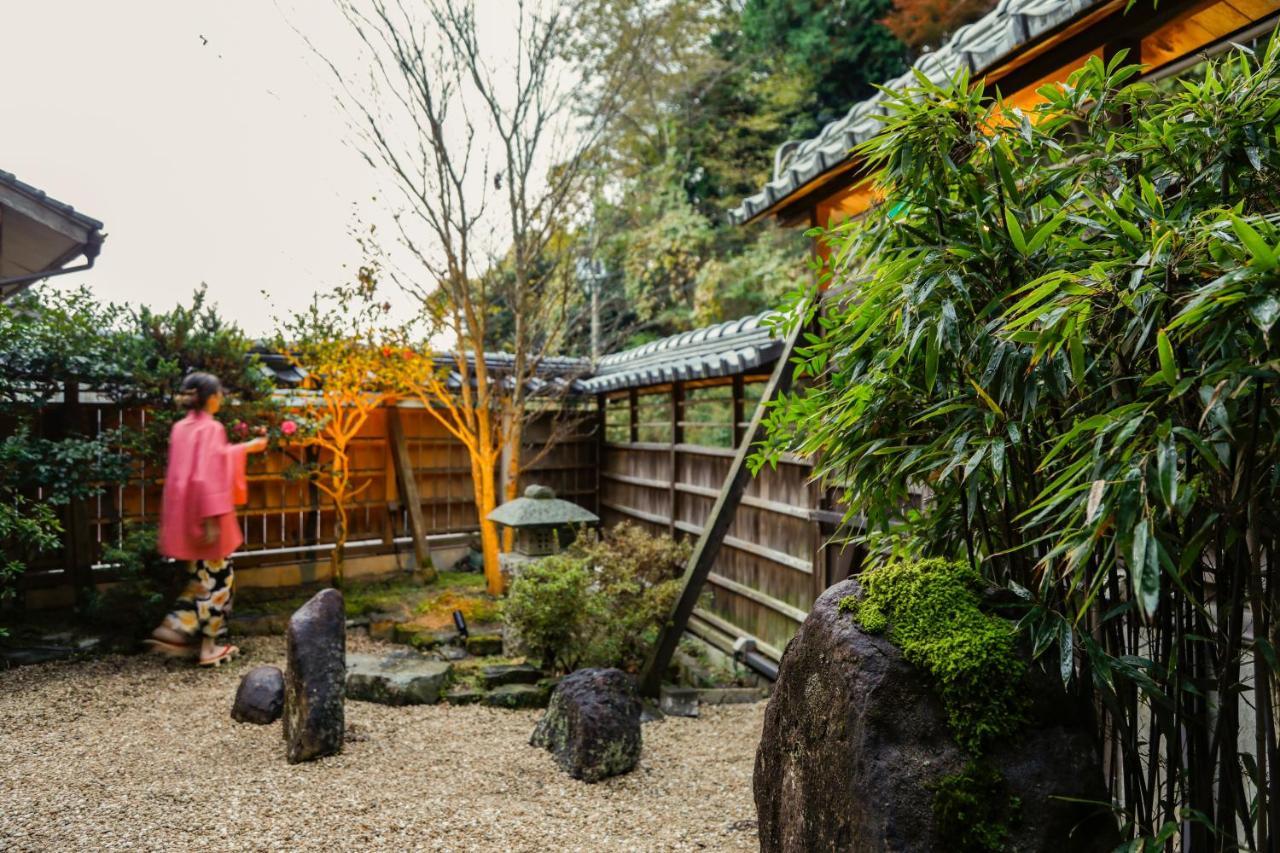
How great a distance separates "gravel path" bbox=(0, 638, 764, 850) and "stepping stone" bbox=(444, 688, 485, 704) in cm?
10

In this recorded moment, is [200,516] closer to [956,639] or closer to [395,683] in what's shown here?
[395,683]

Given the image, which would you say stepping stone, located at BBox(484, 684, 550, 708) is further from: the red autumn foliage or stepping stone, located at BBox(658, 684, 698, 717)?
the red autumn foliage

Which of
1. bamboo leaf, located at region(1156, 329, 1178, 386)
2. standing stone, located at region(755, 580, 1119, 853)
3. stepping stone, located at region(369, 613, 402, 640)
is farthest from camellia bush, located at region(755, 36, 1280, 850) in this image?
stepping stone, located at region(369, 613, 402, 640)

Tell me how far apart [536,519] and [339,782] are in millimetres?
2990

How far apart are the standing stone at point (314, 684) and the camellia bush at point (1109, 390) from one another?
3327 millimetres

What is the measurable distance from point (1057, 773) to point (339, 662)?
12.6ft

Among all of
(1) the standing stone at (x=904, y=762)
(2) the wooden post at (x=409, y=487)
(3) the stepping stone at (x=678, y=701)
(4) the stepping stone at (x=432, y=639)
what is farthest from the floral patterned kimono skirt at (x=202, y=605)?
(1) the standing stone at (x=904, y=762)

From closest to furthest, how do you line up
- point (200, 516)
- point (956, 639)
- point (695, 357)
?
1. point (956, 639)
2. point (200, 516)
3. point (695, 357)

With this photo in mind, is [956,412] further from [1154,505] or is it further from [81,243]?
[81,243]

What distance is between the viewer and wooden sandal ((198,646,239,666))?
5938 millimetres

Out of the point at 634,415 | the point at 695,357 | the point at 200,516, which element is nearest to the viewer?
the point at 200,516

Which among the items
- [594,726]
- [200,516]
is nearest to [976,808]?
[594,726]

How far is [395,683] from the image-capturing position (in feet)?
17.6

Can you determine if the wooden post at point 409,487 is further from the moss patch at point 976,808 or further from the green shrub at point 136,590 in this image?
the moss patch at point 976,808
